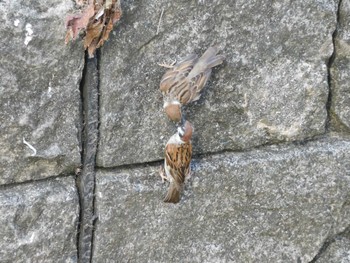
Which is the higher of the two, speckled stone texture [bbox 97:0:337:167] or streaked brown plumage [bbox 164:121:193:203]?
speckled stone texture [bbox 97:0:337:167]

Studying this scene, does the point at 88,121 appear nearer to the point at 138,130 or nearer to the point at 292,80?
the point at 138,130

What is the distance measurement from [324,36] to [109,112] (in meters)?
0.79

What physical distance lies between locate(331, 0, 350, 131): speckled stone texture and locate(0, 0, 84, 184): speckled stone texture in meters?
0.91

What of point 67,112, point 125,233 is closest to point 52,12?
point 67,112

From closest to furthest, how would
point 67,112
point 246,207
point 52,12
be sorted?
point 52,12 < point 67,112 < point 246,207

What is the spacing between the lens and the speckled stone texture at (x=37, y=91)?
167 cm

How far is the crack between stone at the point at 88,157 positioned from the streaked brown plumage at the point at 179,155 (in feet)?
0.83

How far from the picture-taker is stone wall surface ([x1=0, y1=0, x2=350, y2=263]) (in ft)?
5.83

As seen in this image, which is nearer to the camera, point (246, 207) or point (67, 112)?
point (67, 112)

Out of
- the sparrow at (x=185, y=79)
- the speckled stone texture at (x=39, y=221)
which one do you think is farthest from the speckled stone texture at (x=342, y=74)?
the speckled stone texture at (x=39, y=221)

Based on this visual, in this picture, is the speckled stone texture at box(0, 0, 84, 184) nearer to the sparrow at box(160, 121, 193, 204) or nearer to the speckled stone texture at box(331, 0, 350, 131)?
the sparrow at box(160, 121, 193, 204)

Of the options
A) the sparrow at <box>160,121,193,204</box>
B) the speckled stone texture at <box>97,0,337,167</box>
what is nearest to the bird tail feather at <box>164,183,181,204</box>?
the sparrow at <box>160,121,193,204</box>

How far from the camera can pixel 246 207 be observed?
211 centimetres

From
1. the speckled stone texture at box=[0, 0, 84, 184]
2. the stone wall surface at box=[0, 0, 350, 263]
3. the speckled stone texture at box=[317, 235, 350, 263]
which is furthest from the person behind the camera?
the speckled stone texture at box=[317, 235, 350, 263]
